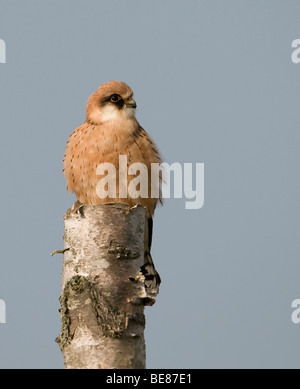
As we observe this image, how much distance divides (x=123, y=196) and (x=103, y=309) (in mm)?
2317

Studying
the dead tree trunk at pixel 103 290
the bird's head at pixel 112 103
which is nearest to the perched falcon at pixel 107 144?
the bird's head at pixel 112 103

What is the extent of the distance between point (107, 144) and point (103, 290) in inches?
99.2

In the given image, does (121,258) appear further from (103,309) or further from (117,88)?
(117,88)

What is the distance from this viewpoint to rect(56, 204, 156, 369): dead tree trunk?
4641 millimetres

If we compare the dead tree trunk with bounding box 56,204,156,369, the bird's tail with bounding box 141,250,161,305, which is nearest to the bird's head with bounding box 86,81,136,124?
the bird's tail with bounding box 141,250,161,305

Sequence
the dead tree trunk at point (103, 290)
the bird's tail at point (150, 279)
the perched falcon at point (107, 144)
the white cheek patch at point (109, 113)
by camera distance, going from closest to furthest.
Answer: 1. the dead tree trunk at point (103, 290)
2. the bird's tail at point (150, 279)
3. the perched falcon at point (107, 144)
4. the white cheek patch at point (109, 113)

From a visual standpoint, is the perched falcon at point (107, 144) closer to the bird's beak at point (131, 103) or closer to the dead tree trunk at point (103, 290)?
the bird's beak at point (131, 103)

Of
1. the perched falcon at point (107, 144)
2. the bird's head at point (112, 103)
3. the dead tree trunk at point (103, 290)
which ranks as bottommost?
the dead tree trunk at point (103, 290)

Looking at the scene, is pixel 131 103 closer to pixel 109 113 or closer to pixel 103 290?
pixel 109 113

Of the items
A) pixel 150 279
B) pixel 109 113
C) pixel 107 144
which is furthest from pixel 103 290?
pixel 109 113

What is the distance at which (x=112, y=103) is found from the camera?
729 cm

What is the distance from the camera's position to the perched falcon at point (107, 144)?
6.99m

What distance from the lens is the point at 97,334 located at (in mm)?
4672
